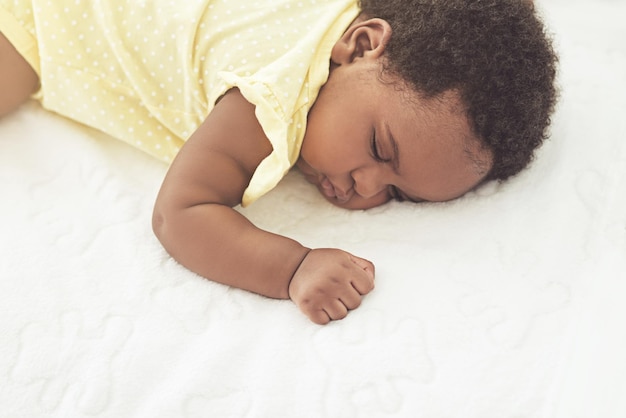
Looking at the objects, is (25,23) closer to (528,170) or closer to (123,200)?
(123,200)

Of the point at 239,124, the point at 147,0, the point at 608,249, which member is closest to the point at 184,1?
the point at 147,0

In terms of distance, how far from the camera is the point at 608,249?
976 mm

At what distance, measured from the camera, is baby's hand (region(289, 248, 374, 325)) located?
2.95 ft

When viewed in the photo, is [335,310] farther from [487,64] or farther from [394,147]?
[487,64]

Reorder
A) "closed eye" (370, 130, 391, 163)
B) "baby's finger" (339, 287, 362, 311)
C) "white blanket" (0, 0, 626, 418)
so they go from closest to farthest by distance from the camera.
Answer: "white blanket" (0, 0, 626, 418) < "baby's finger" (339, 287, 362, 311) < "closed eye" (370, 130, 391, 163)

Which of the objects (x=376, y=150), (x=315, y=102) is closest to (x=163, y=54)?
(x=315, y=102)

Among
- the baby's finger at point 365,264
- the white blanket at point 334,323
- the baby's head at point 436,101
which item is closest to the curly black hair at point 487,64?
the baby's head at point 436,101

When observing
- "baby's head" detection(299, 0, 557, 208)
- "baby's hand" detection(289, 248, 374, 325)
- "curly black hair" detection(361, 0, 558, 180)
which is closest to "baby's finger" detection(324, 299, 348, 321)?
"baby's hand" detection(289, 248, 374, 325)

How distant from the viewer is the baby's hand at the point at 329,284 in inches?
35.4

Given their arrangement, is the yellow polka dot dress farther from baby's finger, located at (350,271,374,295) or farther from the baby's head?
baby's finger, located at (350,271,374,295)

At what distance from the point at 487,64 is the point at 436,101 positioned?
0.28 feet

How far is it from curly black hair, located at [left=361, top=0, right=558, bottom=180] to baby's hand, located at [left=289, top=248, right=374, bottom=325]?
0.26 meters

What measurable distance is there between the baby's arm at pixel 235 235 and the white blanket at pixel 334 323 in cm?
2

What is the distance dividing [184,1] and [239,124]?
0.87 ft
